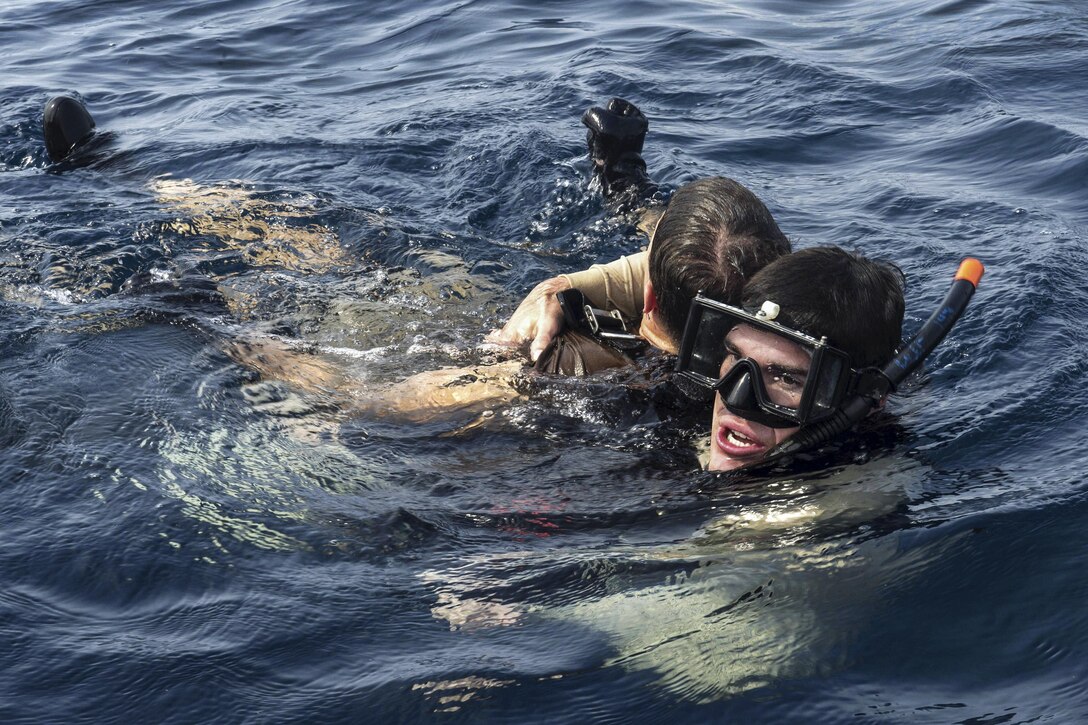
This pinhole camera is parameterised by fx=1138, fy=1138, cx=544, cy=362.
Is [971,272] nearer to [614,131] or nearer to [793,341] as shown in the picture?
[793,341]

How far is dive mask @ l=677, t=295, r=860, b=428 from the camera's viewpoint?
3365 mm

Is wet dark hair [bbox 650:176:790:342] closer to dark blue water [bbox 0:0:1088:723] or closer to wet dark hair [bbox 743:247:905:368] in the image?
wet dark hair [bbox 743:247:905:368]

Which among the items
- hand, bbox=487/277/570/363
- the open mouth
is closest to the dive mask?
the open mouth

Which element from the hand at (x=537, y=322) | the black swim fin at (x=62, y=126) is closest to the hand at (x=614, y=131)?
the hand at (x=537, y=322)

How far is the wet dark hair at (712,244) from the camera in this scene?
3771mm

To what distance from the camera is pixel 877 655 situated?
296 cm

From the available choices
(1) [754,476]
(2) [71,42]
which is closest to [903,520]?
(1) [754,476]

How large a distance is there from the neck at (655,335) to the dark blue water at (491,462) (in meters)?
0.32

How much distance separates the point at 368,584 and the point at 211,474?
88cm

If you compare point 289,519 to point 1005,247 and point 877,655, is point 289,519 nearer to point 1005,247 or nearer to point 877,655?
point 877,655

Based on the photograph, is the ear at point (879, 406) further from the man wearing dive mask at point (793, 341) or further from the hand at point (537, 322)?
the hand at point (537, 322)

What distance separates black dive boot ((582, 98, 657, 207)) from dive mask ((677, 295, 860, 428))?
2.81m

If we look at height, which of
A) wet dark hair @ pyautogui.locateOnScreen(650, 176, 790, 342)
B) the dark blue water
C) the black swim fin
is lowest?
the dark blue water

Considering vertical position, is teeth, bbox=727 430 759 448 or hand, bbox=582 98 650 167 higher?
hand, bbox=582 98 650 167
